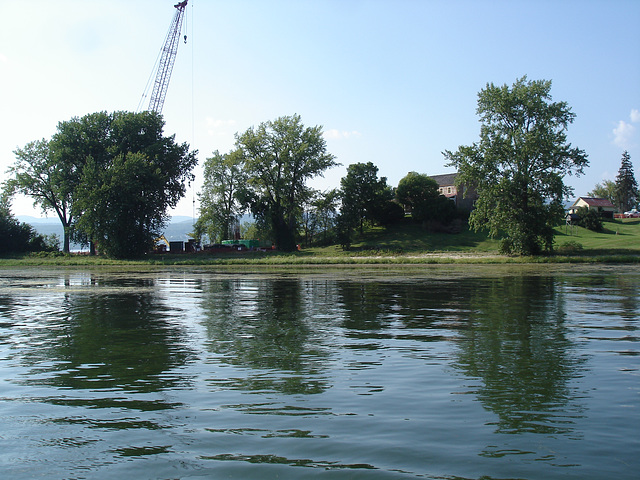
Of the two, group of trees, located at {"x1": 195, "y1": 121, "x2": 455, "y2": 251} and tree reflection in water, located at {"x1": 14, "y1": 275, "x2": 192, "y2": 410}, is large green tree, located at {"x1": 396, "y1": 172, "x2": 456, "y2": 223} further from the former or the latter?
tree reflection in water, located at {"x1": 14, "y1": 275, "x2": 192, "y2": 410}

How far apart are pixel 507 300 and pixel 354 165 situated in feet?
261

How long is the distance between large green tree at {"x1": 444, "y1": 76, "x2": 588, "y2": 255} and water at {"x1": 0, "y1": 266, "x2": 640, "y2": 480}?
154 feet

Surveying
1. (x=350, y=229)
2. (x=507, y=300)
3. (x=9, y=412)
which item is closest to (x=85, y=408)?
(x=9, y=412)

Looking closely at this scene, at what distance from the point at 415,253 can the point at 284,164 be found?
32382 millimetres

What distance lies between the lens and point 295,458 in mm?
6234

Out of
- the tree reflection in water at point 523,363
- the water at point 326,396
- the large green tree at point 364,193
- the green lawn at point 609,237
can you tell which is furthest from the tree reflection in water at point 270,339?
the large green tree at point 364,193

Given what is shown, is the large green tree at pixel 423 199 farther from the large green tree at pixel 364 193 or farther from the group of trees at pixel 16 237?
the group of trees at pixel 16 237

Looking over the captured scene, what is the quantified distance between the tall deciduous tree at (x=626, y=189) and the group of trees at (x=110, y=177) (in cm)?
13241

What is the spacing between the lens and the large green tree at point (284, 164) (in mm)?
94625

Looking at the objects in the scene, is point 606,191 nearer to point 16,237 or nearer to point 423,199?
point 423,199

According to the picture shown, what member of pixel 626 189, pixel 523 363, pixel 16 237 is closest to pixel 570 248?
pixel 523 363

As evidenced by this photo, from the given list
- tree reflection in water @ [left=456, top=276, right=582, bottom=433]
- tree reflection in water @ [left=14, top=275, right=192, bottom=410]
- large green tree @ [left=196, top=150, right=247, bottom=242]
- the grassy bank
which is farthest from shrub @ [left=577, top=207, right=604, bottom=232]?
tree reflection in water @ [left=14, top=275, right=192, bottom=410]

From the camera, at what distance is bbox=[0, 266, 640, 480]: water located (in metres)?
6.16

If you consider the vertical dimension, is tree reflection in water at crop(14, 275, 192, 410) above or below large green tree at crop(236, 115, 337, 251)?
below
